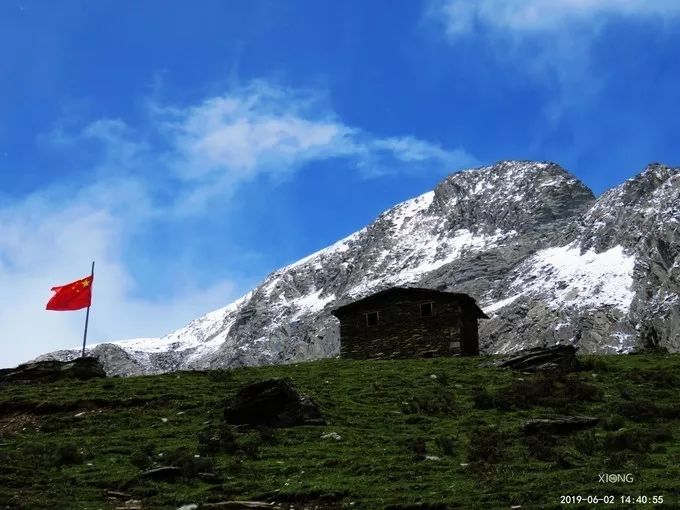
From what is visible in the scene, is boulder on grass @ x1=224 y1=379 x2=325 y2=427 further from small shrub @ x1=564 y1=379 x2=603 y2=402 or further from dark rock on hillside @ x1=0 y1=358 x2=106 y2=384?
dark rock on hillside @ x1=0 y1=358 x2=106 y2=384

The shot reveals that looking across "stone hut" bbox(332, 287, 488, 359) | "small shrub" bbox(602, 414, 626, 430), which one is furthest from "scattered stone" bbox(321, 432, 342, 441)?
"stone hut" bbox(332, 287, 488, 359)

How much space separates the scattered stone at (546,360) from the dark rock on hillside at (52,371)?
76.0 feet

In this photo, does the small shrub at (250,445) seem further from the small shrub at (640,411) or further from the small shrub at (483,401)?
the small shrub at (640,411)

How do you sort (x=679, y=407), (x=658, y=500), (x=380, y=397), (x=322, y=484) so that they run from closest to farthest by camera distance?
(x=658, y=500) → (x=322, y=484) → (x=679, y=407) → (x=380, y=397)

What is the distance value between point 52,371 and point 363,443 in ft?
85.3

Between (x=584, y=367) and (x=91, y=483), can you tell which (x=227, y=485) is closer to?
(x=91, y=483)

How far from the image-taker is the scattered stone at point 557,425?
88.3 ft

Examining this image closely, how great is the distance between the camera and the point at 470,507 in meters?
18.3

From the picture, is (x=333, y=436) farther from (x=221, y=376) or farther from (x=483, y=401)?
(x=221, y=376)

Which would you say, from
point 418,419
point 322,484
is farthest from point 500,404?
Result: point 322,484

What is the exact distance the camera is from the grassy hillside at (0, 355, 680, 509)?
20.1 metres

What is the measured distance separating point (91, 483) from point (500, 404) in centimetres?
1675

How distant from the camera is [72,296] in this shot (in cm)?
5756

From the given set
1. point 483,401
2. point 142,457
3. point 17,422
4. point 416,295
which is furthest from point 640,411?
point 416,295
